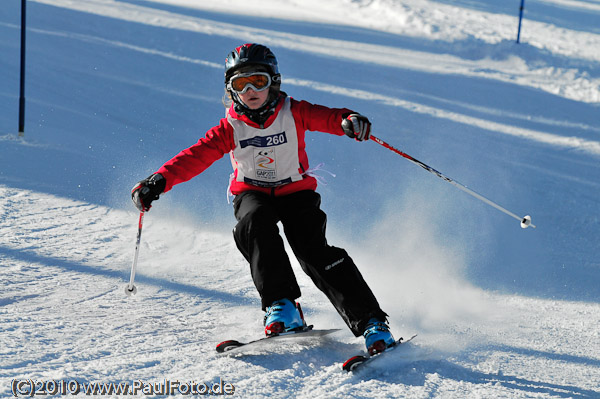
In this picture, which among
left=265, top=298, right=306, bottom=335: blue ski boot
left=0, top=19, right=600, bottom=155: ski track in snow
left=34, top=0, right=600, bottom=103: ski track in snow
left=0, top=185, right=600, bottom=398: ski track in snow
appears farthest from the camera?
left=34, top=0, right=600, bottom=103: ski track in snow

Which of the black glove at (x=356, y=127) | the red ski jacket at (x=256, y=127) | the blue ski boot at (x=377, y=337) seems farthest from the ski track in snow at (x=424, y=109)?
the blue ski boot at (x=377, y=337)

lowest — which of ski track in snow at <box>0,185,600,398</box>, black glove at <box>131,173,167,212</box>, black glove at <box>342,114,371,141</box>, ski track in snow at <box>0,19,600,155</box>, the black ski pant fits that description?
ski track in snow at <box>0,185,600,398</box>

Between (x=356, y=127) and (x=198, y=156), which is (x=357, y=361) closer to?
(x=356, y=127)

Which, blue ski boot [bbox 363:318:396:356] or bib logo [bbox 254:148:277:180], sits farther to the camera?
bib logo [bbox 254:148:277:180]

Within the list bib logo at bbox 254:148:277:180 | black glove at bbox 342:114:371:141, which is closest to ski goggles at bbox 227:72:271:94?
bib logo at bbox 254:148:277:180

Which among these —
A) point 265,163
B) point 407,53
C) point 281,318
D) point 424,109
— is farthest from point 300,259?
point 407,53

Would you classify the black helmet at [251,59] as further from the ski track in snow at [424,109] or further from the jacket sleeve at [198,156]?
the ski track in snow at [424,109]

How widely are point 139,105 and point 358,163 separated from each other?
2.76 metres

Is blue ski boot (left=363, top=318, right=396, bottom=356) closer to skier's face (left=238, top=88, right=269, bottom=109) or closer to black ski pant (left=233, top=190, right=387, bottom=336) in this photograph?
black ski pant (left=233, top=190, right=387, bottom=336)

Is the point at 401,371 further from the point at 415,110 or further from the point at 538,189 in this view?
the point at 415,110

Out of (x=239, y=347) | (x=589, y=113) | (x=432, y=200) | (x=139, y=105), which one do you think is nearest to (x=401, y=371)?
(x=239, y=347)

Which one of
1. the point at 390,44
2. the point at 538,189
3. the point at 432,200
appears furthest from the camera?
the point at 390,44

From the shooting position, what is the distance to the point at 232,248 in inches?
178

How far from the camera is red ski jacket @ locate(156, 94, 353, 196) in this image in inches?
129
